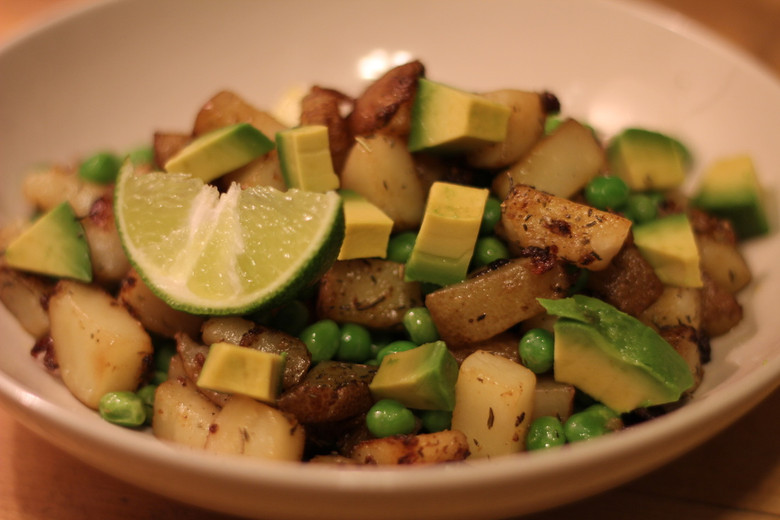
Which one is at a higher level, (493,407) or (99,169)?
(99,169)

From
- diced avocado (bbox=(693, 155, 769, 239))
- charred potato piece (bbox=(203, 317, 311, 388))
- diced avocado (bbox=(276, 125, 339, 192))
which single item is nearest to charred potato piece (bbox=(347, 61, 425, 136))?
diced avocado (bbox=(276, 125, 339, 192))

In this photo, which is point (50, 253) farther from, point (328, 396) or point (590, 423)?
point (590, 423)

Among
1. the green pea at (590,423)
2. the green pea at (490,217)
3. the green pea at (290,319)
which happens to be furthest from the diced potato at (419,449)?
the green pea at (490,217)

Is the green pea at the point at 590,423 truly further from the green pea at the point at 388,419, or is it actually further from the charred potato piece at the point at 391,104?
the charred potato piece at the point at 391,104

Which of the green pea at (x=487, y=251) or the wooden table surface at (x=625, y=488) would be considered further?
the green pea at (x=487, y=251)

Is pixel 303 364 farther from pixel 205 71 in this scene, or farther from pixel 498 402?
pixel 205 71

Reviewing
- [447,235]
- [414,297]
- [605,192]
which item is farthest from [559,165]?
[414,297]

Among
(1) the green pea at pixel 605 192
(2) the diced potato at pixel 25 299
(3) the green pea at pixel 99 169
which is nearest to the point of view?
(2) the diced potato at pixel 25 299
